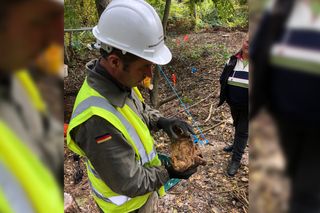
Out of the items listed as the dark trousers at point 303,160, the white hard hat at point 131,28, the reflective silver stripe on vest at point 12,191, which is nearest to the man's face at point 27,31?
the reflective silver stripe on vest at point 12,191

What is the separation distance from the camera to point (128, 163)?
1.61 m

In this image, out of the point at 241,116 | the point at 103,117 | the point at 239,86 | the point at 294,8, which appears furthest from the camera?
the point at 241,116

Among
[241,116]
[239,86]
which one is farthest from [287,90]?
[241,116]

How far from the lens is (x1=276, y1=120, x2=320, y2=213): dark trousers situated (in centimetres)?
27

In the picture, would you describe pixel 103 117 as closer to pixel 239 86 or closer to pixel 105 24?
pixel 105 24

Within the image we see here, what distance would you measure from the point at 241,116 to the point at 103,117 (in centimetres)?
251

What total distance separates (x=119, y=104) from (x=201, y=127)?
3703 mm

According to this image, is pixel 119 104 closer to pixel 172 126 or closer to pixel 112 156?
pixel 112 156

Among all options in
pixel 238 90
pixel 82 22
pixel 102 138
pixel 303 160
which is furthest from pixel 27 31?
pixel 82 22

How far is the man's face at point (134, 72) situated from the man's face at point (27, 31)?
1379mm

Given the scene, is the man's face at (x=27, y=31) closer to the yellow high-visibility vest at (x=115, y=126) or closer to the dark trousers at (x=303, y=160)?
the dark trousers at (x=303, y=160)

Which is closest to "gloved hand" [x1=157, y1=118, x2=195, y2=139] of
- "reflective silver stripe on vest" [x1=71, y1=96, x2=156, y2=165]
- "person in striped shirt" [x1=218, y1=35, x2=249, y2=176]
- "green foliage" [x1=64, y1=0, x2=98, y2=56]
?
"reflective silver stripe on vest" [x1=71, y1=96, x2=156, y2=165]

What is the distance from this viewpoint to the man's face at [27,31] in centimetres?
29

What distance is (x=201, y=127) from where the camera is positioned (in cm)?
523
